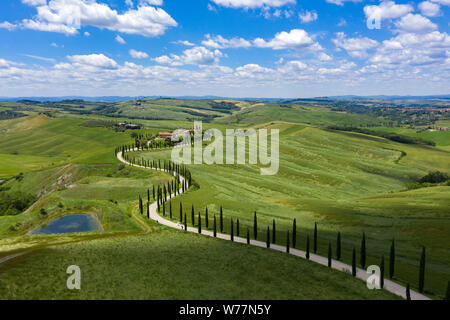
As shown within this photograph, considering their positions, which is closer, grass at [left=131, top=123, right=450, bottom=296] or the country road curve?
the country road curve

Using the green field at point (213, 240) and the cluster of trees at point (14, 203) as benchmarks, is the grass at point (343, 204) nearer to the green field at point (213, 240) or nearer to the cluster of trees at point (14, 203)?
the green field at point (213, 240)

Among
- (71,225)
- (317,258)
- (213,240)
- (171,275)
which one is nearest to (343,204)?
(317,258)

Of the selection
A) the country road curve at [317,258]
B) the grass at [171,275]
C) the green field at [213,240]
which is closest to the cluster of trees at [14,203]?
the green field at [213,240]

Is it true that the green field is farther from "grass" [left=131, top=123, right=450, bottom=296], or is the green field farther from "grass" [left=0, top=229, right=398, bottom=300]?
"grass" [left=131, top=123, right=450, bottom=296]

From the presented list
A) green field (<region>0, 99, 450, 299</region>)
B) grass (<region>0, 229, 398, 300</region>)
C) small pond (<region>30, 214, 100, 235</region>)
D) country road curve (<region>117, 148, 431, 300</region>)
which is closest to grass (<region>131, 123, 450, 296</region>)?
green field (<region>0, 99, 450, 299</region>)

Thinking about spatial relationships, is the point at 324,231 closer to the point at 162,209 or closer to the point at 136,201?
the point at 162,209

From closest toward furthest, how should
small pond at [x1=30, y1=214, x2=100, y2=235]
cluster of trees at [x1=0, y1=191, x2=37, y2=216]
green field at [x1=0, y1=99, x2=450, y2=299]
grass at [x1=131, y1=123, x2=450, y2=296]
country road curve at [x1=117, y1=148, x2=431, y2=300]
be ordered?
green field at [x1=0, y1=99, x2=450, y2=299] → country road curve at [x1=117, y1=148, x2=431, y2=300] → grass at [x1=131, y1=123, x2=450, y2=296] → small pond at [x1=30, y1=214, x2=100, y2=235] → cluster of trees at [x1=0, y1=191, x2=37, y2=216]
